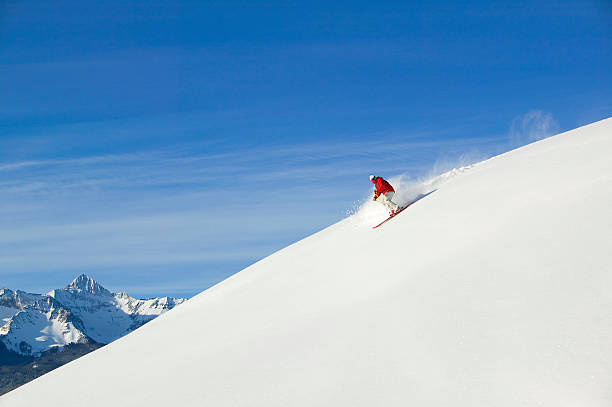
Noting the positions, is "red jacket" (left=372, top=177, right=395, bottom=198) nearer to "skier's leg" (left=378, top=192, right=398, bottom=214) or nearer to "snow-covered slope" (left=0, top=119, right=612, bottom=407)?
"skier's leg" (left=378, top=192, right=398, bottom=214)

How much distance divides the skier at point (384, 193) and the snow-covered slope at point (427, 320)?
1415 millimetres

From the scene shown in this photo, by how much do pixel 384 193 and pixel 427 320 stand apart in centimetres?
1106

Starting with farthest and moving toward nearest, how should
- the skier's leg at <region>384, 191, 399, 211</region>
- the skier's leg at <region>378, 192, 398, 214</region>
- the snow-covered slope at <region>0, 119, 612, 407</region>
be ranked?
the skier's leg at <region>378, 192, 398, 214</region>
the skier's leg at <region>384, 191, 399, 211</region>
the snow-covered slope at <region>0, 119, 612, 407</region>

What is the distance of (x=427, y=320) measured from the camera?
1639cm

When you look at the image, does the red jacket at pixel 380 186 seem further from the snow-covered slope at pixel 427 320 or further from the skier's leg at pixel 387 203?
the snow-covered slope at pixel 427 320

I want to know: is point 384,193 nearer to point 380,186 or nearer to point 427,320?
point 380,186

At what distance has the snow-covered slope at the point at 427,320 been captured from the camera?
539 inches

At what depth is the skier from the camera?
2670 centimetres

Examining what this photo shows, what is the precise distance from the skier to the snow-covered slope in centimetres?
141

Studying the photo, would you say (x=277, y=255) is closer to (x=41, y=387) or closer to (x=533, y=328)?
(x=41, y=387)

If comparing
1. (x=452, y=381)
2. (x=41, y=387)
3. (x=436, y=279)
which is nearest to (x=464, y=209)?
(x=436, y=279)

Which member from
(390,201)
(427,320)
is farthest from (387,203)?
(427,320)

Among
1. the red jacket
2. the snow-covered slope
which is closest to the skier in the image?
the red jacket

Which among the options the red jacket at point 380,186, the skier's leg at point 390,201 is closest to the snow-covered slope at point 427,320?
the skier's leg at point 390,201
